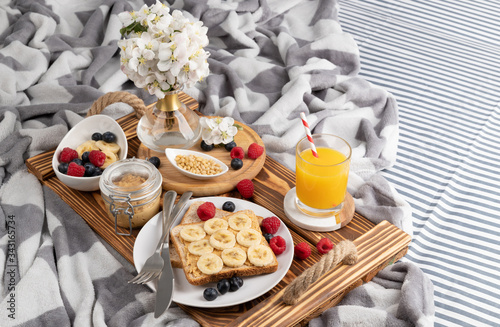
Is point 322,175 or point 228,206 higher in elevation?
point 322,175

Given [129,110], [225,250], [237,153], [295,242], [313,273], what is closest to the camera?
[313,273]

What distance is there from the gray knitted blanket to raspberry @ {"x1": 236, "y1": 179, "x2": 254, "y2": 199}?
252 mm

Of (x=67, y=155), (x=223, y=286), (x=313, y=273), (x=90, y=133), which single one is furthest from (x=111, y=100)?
(x=313, y=273)

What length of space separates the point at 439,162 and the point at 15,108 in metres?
1.38

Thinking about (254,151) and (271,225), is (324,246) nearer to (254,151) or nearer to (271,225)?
(271,225)

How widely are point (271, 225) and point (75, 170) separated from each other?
20.7 inches

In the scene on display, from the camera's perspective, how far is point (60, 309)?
115 cm

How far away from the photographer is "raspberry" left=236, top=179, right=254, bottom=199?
1.39 m

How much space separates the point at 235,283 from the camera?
1.13 m

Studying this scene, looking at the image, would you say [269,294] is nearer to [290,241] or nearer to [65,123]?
[290,241]

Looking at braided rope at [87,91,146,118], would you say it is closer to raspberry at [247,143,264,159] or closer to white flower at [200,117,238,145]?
white flower at [200,117,238,145]

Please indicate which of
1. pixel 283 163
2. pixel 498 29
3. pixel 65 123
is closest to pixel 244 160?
pixel 283 163

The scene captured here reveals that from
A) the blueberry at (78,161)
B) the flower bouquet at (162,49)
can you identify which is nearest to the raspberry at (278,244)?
the flower bouquet at (162,49)

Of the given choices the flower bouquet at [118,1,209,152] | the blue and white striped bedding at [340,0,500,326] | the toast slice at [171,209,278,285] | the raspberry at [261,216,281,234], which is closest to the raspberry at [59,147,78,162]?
the flower bouquet at [118,1,209,152]
